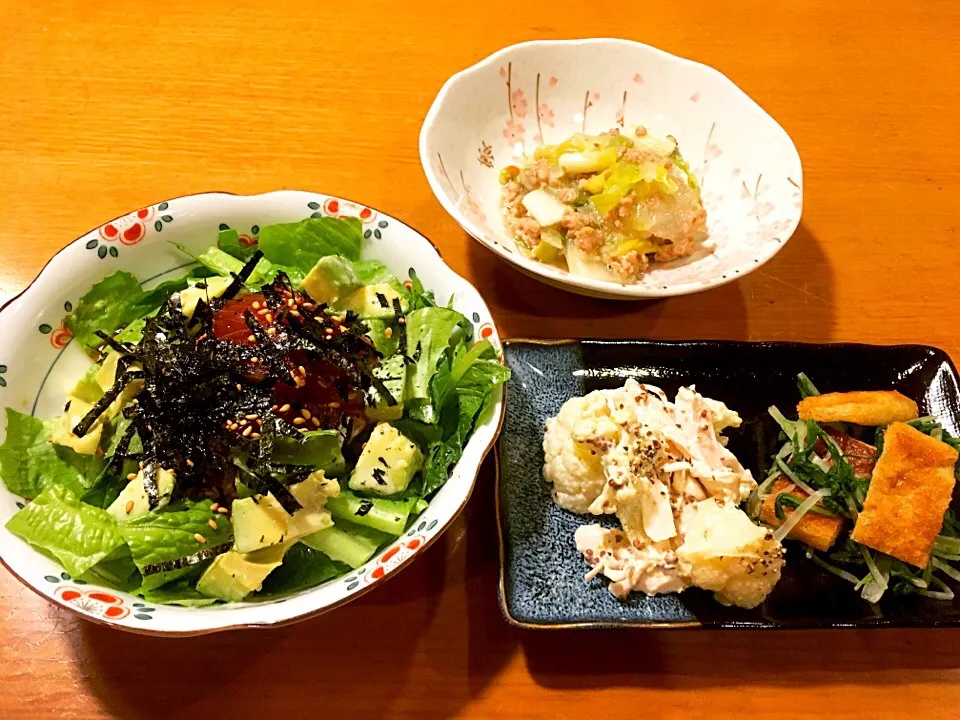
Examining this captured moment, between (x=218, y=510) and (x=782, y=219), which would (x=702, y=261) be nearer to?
(x=782, y=219)

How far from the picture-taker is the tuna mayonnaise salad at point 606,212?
5.95ft

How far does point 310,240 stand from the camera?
59.9 inches

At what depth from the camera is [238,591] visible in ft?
3.84

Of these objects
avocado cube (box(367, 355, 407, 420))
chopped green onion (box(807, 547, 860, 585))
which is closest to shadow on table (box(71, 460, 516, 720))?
avocado cube (box(367, 355, 407, 420))

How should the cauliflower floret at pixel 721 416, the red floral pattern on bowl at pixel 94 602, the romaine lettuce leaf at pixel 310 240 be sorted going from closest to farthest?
1. the red floral pattern on bowl at pixel 94 602
2. the romaine lettuce leaf at pixel 310 240
3. the cauliflower floret at pixel 721 416

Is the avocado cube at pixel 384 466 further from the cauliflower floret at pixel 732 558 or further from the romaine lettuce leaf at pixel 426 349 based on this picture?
the cauliflower floret at pixel 732 558

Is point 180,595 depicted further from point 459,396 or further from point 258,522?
point 459,396

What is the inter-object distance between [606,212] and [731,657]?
108 cm

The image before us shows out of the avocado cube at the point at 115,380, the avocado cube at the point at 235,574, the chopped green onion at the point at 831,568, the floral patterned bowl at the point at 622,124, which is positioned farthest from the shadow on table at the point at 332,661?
the floral patterned bowl at the point at 622,124

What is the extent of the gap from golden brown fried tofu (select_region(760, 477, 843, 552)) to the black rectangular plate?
4 cm

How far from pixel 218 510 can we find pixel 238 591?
0.16 meters

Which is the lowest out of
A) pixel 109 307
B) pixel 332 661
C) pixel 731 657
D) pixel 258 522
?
pixel 731 657

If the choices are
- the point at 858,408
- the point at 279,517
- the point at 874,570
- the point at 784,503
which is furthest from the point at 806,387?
the point at 279,517

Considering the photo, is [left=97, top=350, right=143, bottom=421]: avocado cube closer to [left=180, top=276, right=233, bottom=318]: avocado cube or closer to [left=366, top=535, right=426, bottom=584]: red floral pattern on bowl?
[left=180, top=276, right=233, bottom=318]: avocado cube
